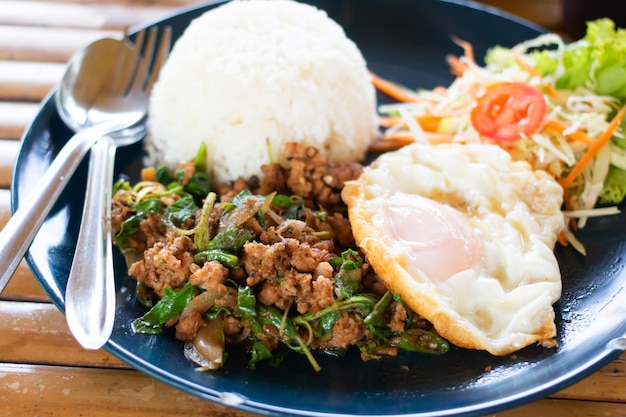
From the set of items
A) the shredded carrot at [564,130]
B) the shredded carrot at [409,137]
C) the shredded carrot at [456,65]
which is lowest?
the shredded carrot at [409,137]

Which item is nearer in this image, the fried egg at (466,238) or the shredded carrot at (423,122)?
the fried egg at (466,238)

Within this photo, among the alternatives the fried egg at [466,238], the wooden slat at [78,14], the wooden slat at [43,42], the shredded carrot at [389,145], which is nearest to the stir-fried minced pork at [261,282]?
the fried egg at [466,238]

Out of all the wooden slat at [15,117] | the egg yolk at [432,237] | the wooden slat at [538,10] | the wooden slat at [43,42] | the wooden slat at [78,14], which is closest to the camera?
the egg yolk at [432,237]

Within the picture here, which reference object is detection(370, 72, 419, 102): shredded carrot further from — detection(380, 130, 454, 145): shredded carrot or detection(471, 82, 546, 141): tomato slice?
detection(471, 82, 546, 141): tomato slice

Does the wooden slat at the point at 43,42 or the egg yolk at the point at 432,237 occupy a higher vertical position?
the wooden slat at the point at 43,42

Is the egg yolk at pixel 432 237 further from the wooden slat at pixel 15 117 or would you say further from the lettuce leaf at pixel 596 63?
the wooden slat at pixel 15 117

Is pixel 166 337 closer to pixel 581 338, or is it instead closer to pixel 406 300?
pixel 406 300

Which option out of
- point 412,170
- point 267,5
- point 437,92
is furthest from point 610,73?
point 267,5
